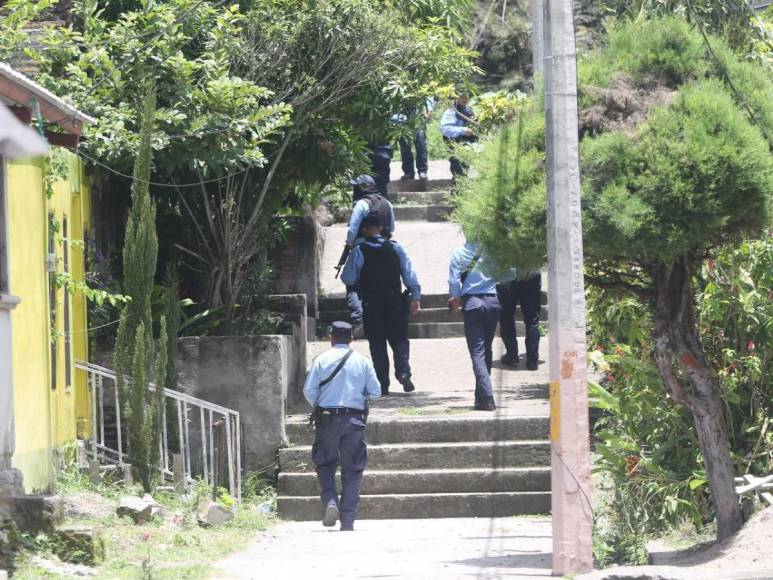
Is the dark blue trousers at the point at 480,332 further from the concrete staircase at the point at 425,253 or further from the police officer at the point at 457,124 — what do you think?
the police officer at the point at 457,124

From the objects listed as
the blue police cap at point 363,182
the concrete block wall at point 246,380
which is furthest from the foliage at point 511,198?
the blue police cap at point 363,182

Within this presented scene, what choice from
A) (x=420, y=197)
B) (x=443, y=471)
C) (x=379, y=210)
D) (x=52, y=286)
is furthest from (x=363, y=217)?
(x=420, y=197)

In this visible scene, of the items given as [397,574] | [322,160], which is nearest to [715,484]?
[397,574]

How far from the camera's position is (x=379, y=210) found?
1424 centimetres

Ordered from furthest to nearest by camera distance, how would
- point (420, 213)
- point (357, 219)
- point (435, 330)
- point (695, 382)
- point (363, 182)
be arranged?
point (420, 213)
point (435, 330)
point (363, 182)
point (357, 219)
point (695, 382)

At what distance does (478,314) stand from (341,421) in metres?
2.38

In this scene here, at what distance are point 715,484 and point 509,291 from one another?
617cm

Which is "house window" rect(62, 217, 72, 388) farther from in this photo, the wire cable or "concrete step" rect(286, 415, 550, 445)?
"concrete step" rect(286, 415, 550, 445)

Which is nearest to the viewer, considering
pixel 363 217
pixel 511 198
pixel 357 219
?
pixel 511 198

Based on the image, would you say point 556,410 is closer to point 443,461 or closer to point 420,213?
point 443,461

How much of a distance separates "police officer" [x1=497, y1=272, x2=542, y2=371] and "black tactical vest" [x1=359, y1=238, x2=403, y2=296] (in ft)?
5.06

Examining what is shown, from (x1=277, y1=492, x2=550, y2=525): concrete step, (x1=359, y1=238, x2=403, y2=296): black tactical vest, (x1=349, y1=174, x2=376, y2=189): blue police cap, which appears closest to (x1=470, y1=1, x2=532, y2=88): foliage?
(x1=349, y1=174, x2=376, y2=189): blue police cap

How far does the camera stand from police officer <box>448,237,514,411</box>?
42.4 feet

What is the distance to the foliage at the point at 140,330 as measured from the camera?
1091cm
